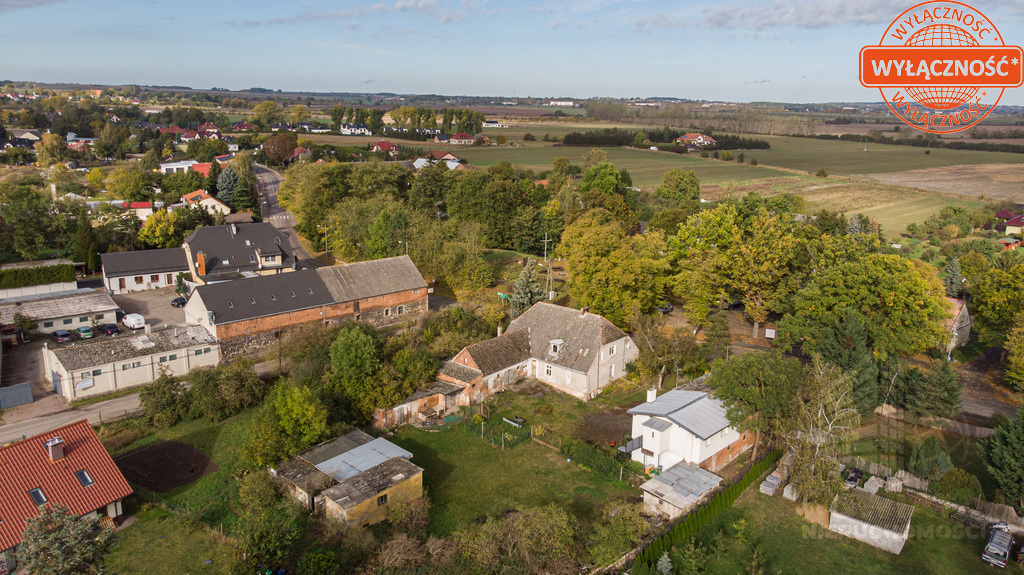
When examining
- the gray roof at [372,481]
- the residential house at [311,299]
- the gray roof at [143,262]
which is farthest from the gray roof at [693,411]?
the gray roof at [143,262]

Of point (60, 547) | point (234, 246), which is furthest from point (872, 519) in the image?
point (234, 246)

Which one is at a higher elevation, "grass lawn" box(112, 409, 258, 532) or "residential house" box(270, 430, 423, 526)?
"residential house" box(270, 430, 423, 526)

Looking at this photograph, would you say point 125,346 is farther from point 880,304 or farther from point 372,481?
point 880,304

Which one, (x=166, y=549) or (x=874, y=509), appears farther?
(x=874, y=509)

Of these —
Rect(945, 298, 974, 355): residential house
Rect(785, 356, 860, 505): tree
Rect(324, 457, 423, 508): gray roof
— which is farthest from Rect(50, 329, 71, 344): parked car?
Rect(945, 298, 974, 355): residential house

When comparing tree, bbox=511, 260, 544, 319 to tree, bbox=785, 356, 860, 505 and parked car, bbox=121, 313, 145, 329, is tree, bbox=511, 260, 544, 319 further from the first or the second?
parked car, bbox=121, 313, 145, 329

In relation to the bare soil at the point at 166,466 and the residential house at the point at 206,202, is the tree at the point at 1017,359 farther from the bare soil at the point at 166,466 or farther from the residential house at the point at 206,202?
the residential house at the point at 206,202
